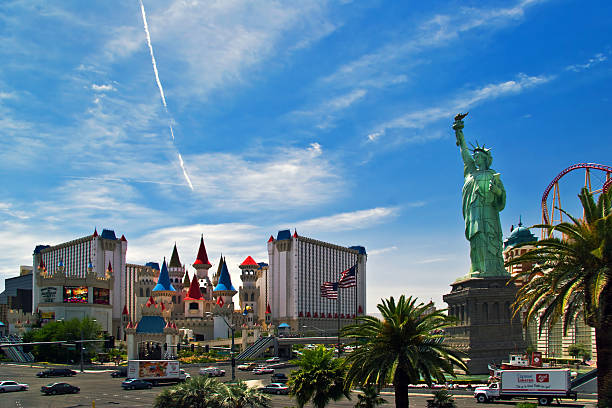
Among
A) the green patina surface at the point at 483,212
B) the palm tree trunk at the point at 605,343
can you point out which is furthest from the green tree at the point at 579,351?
the palm tree trunk at the point at 605,343

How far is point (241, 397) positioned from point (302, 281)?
137 meters

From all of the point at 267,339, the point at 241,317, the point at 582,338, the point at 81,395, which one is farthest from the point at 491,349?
the point at 241,317

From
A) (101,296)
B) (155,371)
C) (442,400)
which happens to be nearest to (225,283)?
(101,296)

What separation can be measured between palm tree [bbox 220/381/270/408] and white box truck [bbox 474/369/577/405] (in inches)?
832

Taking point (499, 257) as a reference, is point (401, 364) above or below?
below

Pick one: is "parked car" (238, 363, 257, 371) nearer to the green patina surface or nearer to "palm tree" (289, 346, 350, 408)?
the green patina surface

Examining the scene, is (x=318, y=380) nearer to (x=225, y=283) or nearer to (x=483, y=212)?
(x=483, y=212)

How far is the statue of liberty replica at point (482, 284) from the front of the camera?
233ft

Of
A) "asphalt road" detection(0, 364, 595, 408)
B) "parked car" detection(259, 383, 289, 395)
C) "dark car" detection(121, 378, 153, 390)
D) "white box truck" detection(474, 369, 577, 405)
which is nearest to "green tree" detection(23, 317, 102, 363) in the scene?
"asphalt road" detection(0, 364, 595, 408)

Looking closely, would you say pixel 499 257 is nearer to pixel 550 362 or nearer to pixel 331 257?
pixel 550 362

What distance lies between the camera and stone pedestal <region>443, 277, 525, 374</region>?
70.3m

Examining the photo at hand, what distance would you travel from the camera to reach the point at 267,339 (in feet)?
310

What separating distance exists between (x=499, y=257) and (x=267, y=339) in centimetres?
3884

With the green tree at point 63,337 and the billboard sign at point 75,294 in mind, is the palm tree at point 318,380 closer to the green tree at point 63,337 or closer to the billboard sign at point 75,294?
the green tree at point 63,337
